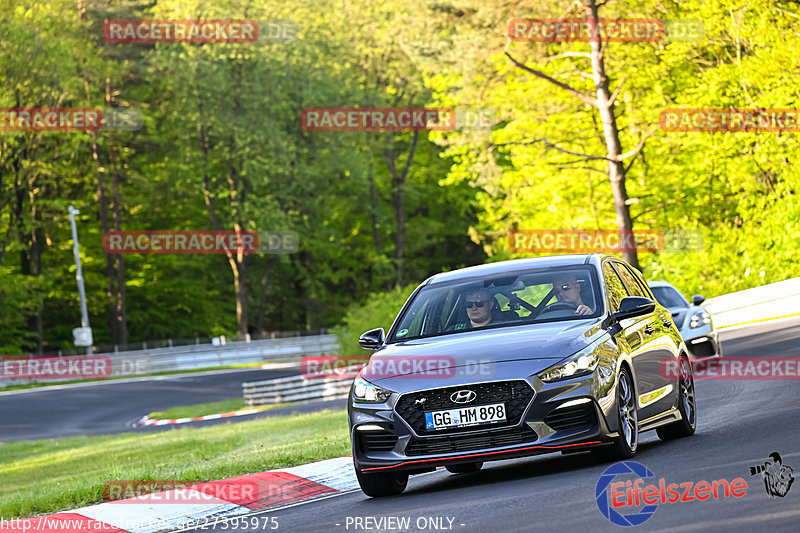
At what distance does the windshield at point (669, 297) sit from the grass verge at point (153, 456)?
620 cm

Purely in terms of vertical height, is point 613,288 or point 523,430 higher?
point 613,288

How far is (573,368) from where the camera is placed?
9.12m

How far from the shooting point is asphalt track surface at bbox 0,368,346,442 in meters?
31.0

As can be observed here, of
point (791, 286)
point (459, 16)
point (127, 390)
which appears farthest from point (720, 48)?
point (127, 390)

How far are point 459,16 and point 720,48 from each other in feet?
33.5

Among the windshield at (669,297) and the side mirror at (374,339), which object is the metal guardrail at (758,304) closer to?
the windshield at (669,297)

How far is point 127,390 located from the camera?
1725 inches

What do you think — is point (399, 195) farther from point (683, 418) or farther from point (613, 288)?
point (613, 288)

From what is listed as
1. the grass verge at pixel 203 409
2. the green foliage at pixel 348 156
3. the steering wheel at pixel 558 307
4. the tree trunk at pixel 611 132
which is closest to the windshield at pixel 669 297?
the steering wheel at pixel 558 307

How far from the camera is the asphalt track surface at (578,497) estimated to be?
7.09 meters

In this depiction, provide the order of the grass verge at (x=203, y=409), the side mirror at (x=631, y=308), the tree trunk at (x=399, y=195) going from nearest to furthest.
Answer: the side mirror at (x=631, y=308) < the grass verge at (x=203, y=409) < the tree trunk at (x=399, y=195)

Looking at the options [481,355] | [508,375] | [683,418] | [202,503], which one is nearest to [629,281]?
[683,418]

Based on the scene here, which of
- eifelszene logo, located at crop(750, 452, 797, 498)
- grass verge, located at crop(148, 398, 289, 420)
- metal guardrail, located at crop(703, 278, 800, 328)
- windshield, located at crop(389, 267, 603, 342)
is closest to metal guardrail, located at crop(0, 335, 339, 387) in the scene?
grass verge, located at crop(148, 398, 289, 420)

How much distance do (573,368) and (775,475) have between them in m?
1.68
